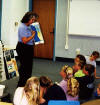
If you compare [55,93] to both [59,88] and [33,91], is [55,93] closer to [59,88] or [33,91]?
[59,88]

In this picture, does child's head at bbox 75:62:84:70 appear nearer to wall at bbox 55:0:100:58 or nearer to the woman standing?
the woman standing

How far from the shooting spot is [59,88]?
253 centimetres

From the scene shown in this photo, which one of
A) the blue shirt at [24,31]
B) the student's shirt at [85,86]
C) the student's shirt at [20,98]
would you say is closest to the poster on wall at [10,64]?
the blue shirt at [24,31]

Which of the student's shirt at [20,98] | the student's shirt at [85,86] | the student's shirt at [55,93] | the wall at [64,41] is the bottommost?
the student's shirt at [85,86]

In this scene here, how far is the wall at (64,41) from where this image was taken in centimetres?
646

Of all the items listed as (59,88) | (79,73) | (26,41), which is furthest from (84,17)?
(59,88)

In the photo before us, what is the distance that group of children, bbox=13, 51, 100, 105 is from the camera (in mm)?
1956

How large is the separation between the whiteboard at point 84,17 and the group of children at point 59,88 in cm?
208

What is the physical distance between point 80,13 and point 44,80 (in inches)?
163

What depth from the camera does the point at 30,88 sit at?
1977mm

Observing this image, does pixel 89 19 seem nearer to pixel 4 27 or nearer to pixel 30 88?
pixel 4 27

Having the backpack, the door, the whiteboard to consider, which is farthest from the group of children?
the door

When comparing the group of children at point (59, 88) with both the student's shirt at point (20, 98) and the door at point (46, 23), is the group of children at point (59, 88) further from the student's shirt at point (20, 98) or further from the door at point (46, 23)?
the door at point (46, 23)

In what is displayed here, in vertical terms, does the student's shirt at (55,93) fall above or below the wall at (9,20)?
below
